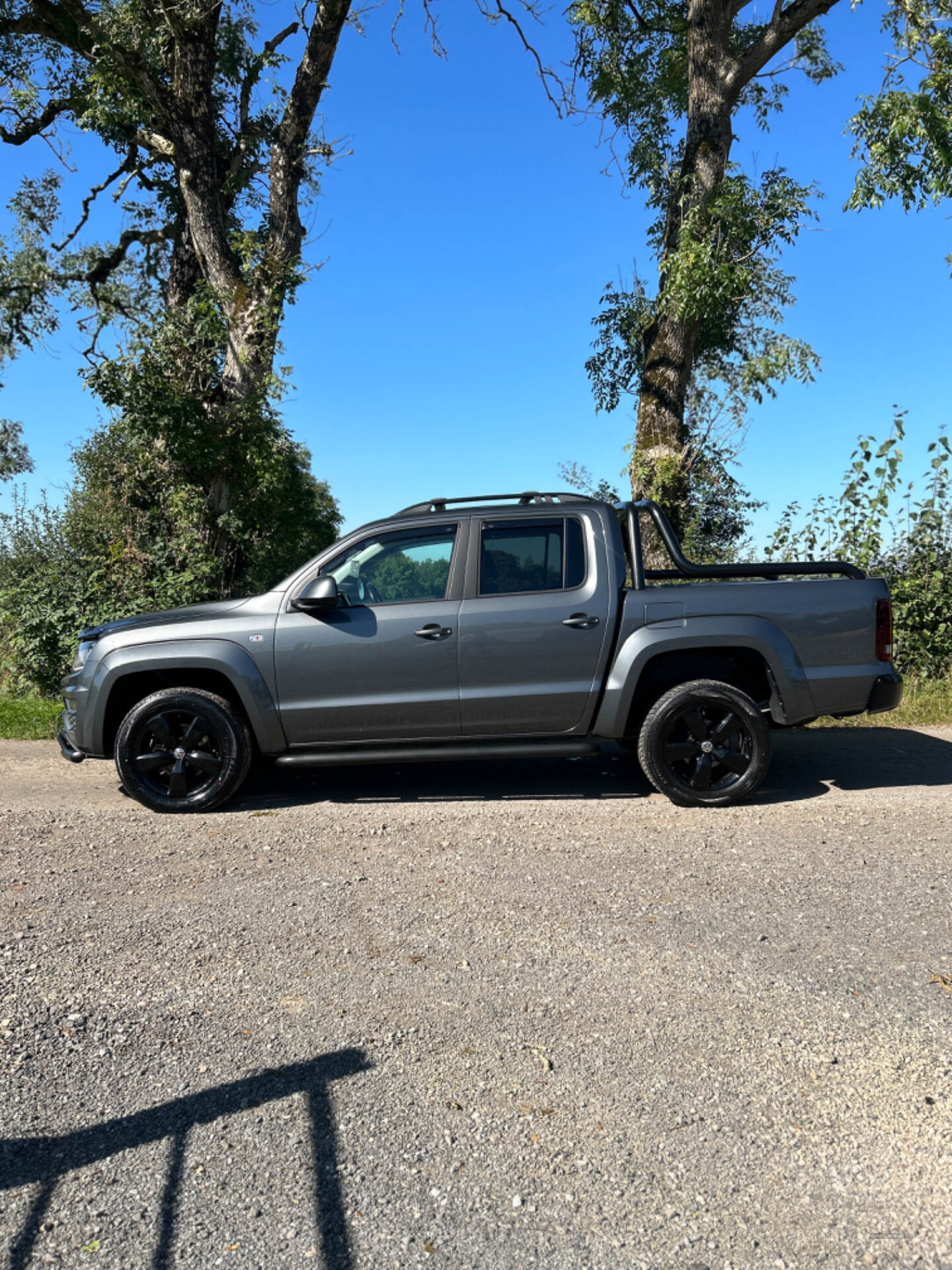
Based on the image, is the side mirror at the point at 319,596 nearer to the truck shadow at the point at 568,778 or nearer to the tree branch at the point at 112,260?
the truck shadow at the point at 568,778

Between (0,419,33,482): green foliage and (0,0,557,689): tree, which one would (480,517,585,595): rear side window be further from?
(0,419,33,482): green foliage

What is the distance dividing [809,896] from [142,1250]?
3.40 metres

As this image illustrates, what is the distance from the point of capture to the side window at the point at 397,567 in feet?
21.3

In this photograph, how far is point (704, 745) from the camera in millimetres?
6332

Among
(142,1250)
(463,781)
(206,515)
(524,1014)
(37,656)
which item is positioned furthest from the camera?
(206,515)

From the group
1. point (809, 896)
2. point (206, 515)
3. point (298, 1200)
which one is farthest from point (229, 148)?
point (298, 1200)

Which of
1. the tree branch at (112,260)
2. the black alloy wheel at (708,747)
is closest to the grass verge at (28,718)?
the black alloy wheel at (708,747)

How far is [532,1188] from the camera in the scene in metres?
2.59

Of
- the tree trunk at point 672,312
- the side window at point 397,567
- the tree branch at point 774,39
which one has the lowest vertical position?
the side window at point 397,567

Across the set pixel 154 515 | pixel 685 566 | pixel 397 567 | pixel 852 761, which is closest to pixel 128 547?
pixel 154 515

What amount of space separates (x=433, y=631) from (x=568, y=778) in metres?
1.76

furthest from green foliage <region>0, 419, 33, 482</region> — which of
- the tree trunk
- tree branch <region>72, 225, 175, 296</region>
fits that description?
the tree trunk

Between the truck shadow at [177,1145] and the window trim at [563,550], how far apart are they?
367 cm

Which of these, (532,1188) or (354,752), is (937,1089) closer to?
(532,1188)
